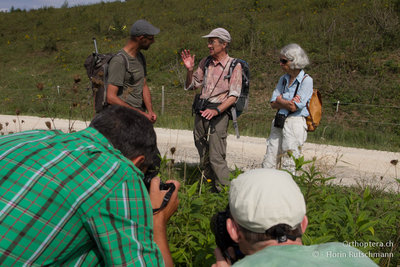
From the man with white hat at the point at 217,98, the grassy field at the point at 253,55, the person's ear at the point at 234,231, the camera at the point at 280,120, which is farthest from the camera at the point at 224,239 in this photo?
the grassy field at the point at 253,55

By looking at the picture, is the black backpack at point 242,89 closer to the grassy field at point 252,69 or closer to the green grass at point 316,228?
the grassy field at point 252,69

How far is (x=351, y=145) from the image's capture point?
9.31 metres

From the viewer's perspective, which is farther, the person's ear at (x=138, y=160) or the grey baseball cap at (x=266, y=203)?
the person's ear at (x=138, y=160)

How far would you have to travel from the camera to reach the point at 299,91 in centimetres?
452

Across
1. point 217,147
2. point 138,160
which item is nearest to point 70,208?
point 138,160

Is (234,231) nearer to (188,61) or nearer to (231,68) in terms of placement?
(231,68)

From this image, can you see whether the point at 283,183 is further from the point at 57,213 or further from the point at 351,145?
the point at 351,145

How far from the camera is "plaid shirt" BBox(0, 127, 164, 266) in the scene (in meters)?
1.52

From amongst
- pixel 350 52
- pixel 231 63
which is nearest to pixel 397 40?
pixel 350 52

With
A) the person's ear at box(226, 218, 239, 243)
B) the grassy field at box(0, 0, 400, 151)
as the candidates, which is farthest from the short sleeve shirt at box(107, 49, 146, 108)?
the grassy field at box(0, 0, 400, 151)

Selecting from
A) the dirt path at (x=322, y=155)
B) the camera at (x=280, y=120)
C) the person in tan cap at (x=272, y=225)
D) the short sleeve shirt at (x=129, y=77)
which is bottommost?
the dirt path at (x=322, y=155)

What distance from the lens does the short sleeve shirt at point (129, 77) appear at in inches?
172

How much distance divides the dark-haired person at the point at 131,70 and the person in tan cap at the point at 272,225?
2.91m

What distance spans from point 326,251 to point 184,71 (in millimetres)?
18632
